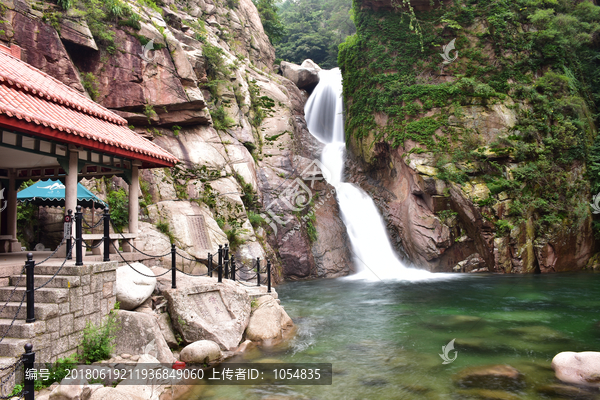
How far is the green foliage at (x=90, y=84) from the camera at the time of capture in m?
15.0

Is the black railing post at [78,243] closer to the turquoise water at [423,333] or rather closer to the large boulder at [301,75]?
the turquoise water at [423,333]

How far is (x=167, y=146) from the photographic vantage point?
653 inches

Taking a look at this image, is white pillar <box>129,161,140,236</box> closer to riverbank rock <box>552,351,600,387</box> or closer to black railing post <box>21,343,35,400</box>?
black railing post <box>21,343,35,400</box>

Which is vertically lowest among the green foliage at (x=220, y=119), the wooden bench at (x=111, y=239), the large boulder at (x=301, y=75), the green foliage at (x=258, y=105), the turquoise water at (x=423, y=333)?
the turquoise water at (x=423, y=333)

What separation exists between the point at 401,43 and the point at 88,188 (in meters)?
19.5

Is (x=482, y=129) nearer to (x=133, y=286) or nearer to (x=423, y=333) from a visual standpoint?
(x=423, y=333)

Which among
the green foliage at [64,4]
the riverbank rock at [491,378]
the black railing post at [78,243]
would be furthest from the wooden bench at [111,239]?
the green foliage at [64,4]

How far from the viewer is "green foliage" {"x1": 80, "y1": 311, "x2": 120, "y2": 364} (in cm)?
616

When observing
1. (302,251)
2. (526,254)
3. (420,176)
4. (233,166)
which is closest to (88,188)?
(233,166)

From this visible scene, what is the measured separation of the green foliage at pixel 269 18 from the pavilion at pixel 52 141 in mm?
27851

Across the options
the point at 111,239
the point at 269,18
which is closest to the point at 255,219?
the point at 111,239

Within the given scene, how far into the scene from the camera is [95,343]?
245 inches

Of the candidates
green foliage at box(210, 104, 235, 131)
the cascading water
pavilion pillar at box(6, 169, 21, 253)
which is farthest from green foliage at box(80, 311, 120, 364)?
green foliage at box(210, 104, 235, 131)

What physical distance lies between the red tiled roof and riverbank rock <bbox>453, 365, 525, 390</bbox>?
8.03m
